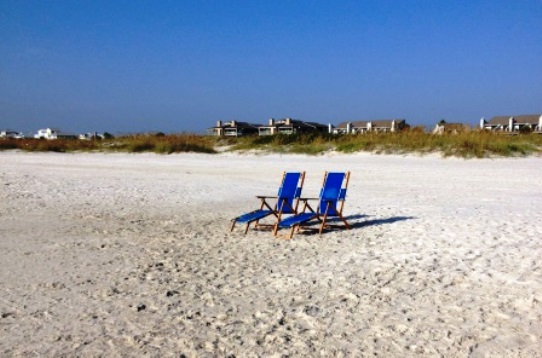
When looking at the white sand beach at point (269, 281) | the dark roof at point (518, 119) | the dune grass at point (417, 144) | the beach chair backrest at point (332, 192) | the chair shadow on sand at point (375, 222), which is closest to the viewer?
the white sand beach at point (269, 281)

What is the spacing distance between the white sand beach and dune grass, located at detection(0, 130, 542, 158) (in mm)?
8588

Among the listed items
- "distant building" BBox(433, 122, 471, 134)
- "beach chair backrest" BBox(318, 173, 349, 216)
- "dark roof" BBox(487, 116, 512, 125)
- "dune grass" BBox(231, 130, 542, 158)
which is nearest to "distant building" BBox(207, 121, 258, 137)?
"dark roof" BBox(487, 116, 512, 125)

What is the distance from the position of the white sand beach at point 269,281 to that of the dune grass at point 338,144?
8588 millimetres

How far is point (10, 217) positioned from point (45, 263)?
363 centimetres

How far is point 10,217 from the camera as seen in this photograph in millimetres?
8867

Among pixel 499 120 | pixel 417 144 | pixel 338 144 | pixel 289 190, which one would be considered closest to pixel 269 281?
pixel 289 190

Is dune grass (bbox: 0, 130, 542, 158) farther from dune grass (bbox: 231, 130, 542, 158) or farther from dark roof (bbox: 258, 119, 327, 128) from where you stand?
dark roof (bbox: 258, 119, 327, 128)

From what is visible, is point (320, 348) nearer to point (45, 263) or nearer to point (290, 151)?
point (45, 263)

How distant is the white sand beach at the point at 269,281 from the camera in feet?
12.0

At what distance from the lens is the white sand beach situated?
143 inches

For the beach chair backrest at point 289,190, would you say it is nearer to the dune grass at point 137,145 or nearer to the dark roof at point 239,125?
the dune grass at point 137,145

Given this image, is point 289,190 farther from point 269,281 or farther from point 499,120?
point 499,120

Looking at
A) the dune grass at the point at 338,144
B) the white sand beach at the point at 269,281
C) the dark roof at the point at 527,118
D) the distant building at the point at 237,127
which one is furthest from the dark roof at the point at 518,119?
the white sand beach at the point at 269,281

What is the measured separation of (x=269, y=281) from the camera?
16.6ft
